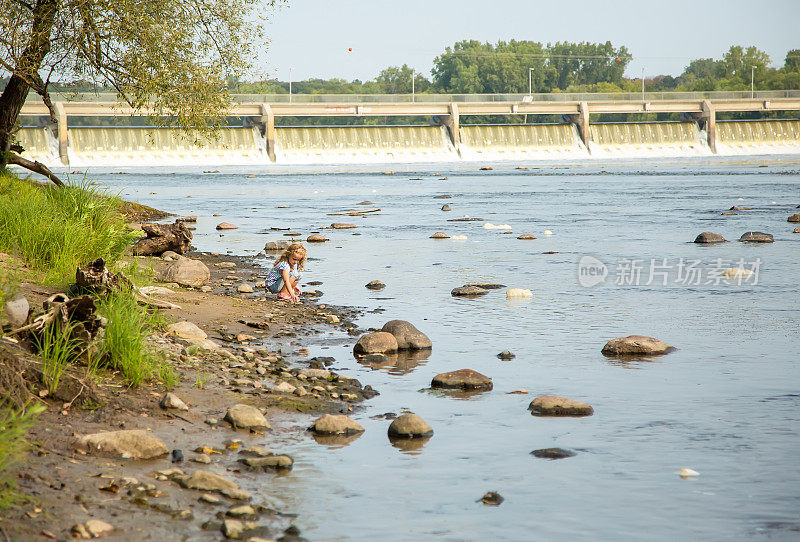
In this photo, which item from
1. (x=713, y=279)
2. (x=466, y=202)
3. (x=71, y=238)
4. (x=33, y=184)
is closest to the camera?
(x=71, y=238)

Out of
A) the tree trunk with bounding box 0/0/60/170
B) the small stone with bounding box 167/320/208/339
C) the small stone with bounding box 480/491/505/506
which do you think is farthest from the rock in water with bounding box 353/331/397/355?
the tree trunk with bounding box 0/0/60/170

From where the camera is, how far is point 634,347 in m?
9.19

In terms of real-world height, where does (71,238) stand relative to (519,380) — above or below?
above

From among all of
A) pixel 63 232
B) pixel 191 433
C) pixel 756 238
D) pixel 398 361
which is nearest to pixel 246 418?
pixel 191 433

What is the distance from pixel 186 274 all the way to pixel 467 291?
4.28 m

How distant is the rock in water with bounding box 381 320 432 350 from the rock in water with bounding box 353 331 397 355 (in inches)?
5.6

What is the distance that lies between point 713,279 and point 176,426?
1106cm

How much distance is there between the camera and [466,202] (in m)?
35.5

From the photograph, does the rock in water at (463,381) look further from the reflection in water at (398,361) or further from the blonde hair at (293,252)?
the blonde hair at (293,252)

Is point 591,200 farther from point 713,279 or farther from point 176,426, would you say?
point 176,426

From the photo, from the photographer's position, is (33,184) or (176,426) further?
(33,184)

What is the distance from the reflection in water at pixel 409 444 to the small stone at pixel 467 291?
6.80 m

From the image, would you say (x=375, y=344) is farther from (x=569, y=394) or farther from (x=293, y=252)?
(x=293, y=252)

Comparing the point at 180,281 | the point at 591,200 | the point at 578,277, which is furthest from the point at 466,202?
the point at 180,281
